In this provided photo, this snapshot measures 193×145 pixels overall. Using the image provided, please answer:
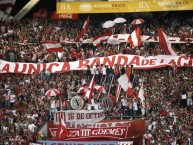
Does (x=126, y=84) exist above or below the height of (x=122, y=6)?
below

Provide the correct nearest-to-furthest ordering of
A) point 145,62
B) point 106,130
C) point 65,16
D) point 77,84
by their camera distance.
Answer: point 106,130 < point 77,84 < point 145,62 < point 65,16

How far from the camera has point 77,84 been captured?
121ft

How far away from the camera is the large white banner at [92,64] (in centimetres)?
3856

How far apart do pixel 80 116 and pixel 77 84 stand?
3.73 m

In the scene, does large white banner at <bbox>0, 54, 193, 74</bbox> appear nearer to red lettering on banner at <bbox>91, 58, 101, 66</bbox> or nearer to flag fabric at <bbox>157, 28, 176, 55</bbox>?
red lettering on banner at <bbox>91, 58, 101, 66</bbox>

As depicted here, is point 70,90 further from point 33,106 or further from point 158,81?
point 158,81

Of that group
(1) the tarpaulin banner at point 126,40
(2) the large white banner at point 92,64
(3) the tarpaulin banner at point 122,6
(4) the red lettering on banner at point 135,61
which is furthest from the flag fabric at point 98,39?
(3) the tarpaulin banner at point 122,6

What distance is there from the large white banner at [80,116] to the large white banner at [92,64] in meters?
5.32

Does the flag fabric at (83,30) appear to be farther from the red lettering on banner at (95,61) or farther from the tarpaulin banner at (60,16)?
the tarpaulin banner at (60,16)

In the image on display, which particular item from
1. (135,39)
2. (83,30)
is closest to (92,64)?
(135,39)

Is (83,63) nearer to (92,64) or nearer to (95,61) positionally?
(92,64)

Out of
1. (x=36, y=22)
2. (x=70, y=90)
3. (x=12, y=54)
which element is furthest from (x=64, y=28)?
(x=70, y=90)

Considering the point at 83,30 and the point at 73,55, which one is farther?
the point at 83,30

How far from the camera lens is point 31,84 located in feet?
122
